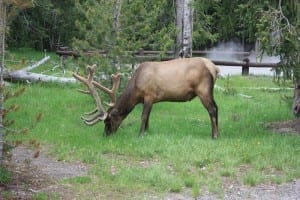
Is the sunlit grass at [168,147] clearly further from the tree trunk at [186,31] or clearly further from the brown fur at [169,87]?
the tree trunk at [186,31]

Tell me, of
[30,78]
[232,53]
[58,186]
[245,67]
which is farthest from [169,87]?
[232,53]

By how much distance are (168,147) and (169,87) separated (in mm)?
1619

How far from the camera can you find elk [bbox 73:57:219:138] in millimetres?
11328

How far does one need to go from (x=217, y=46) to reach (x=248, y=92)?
2405cm

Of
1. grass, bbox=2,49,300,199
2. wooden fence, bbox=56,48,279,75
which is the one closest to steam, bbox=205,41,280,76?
wooden fence, bbox=56,48,279,75

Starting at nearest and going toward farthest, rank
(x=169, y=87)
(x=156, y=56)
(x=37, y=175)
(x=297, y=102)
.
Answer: (x=37, y=175) → (x=169, y=87) → (x=297, y=102) → (x=156, y=56)

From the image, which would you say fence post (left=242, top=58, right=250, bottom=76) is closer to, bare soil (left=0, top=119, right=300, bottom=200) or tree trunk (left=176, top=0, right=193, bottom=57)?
tree trunk (left=176, top=0, right=193, bottom=57)

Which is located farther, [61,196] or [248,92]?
[248,92]

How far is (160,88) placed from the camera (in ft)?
37.9

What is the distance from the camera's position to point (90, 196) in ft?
25.2

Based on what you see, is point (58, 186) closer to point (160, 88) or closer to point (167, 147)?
point (167, 147)

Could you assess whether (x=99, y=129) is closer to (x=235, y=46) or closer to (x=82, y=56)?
(x=82, y=56)

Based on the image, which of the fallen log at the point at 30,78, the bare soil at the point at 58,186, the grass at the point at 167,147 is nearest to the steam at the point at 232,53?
the fallen log at the point at 30,78

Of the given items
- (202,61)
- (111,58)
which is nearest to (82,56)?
(111,58)
